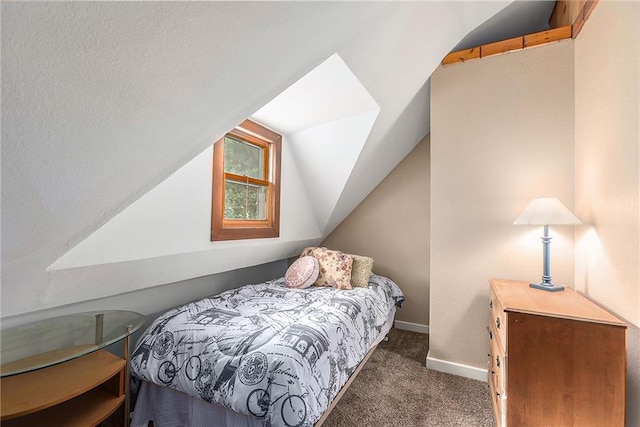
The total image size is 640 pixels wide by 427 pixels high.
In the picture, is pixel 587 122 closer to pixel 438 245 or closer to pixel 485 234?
pixel 485 234

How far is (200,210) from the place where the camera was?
194 cm

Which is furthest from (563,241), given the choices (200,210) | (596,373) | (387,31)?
(200,210)

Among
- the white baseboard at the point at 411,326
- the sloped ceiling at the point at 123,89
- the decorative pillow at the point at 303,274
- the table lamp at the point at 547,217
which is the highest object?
the sloped ceiling at the point at 123,89

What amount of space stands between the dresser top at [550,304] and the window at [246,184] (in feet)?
5.94

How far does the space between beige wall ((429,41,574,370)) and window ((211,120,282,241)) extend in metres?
1.38

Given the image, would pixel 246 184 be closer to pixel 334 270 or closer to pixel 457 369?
pixel 334 270

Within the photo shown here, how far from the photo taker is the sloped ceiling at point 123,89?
75 centimetres

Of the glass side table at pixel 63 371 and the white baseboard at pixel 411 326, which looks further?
the white baseboard at pixel 411 326

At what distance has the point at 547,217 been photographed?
161cm

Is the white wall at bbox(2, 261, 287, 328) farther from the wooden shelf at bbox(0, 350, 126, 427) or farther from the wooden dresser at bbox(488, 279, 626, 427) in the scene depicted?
the wooden dresser at bbox(488, 279, 626, 427)

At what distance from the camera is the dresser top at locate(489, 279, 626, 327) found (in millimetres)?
1265

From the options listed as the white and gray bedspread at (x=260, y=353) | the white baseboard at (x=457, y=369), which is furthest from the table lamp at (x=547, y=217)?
the white and gray bedspread at (x=260, y=353)

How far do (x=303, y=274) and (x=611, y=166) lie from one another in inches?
83.4

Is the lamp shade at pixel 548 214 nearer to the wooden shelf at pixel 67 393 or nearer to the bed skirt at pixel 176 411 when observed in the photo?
the bed skirt at pixel 176 411
